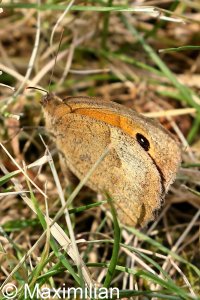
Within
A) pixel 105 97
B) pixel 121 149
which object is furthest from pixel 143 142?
pixel 105 97

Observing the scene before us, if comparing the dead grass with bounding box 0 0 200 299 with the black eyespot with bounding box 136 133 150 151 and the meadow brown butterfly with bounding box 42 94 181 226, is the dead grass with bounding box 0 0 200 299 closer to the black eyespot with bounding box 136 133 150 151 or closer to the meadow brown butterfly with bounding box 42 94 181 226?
the meadow brown butterfly with bounding box 42 94 181 226

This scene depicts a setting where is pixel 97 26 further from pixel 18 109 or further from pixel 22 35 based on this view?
A: pixel 18 109

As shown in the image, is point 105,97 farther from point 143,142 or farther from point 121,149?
point 143,142

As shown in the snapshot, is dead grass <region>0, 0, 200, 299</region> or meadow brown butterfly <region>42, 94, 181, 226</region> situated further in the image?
dead grass <region>0, 0, 200, 299</region>

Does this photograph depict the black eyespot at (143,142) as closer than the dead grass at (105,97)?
Yes

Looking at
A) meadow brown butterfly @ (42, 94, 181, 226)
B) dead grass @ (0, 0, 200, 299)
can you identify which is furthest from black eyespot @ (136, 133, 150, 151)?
dead grass @ (0, 0, 200, 299)

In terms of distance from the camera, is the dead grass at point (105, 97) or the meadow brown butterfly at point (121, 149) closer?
the meadow brown butterfly at point (121, 149)

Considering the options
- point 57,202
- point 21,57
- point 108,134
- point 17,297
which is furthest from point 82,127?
point 21,57

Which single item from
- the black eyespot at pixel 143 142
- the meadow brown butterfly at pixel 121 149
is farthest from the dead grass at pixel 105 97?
the black eyespot at pixel 143 142

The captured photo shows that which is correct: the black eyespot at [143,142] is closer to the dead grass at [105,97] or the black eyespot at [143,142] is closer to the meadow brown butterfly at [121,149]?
the meadow brown butterfly at [121,149]
